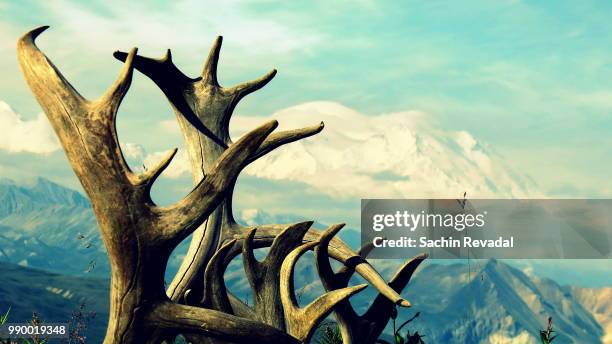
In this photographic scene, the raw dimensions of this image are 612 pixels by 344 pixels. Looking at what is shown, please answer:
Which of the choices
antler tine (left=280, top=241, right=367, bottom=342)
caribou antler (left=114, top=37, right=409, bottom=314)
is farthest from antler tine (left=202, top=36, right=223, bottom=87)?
antler tine (left=280, top=241, right=367, bottom=342)

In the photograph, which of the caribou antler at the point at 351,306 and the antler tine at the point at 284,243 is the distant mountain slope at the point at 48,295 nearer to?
the caribou antler at the point at 351,306

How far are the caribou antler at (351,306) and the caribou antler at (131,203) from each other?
1.76m

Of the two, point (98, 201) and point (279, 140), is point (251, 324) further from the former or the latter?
point (279, 140)

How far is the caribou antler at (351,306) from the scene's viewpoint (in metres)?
8.79

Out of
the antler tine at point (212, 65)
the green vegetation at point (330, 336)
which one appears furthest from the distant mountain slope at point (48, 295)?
the antler tine at point (212, 65)

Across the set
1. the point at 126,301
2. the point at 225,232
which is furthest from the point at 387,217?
the point at 126,301

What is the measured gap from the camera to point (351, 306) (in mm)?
9086

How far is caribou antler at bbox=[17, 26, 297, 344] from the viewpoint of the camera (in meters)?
6.76

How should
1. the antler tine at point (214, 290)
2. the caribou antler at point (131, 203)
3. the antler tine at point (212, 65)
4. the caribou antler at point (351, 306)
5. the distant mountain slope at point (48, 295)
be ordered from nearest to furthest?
the caribou antler at point (131, 203), the antler tine at point (214, 290), the caribou antler at point (351, 306), the antler tine at point (212, 65), the distant mountain slope at point (48, 295)

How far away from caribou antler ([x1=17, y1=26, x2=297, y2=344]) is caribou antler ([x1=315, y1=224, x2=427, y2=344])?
5.77 ft

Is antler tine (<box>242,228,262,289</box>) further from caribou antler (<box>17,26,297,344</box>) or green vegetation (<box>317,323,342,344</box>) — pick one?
green vegetation (<box>317,323,342,344</box>)

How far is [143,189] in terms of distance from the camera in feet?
22.2

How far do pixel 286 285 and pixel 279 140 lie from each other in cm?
264

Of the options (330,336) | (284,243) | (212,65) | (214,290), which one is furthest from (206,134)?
(330,336)
